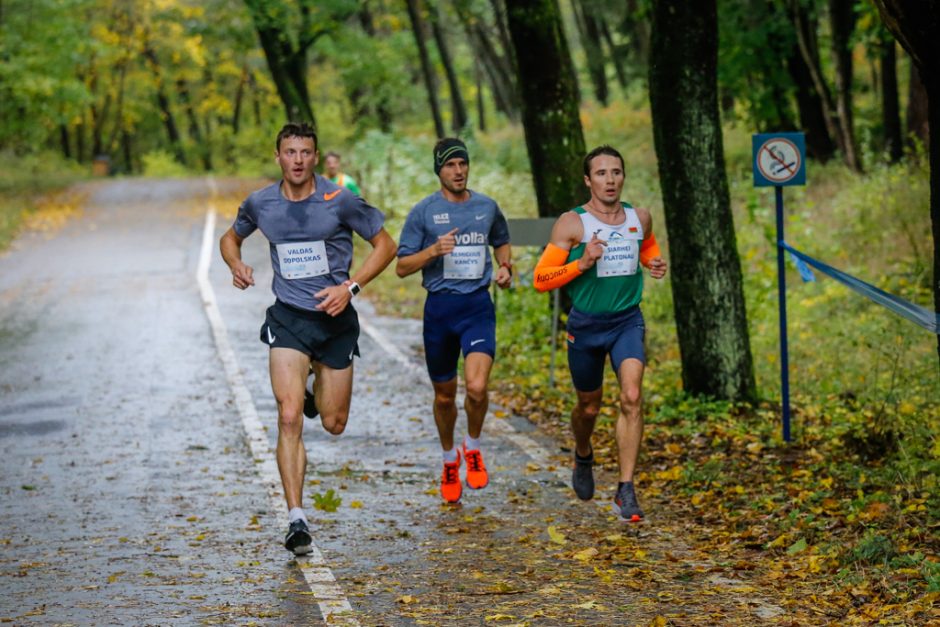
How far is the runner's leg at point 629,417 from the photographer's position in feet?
25.7

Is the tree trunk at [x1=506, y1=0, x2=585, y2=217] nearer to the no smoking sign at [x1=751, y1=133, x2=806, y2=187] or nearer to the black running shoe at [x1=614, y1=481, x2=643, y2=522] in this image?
the no smoking sign at [x1=751, y1=133, x2=806, y2=187]

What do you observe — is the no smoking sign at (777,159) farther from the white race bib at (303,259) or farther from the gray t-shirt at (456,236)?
the white race bib at (303,259)

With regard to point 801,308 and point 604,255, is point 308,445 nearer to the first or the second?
point 604,255

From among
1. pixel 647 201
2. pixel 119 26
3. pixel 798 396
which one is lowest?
pixel 798 396

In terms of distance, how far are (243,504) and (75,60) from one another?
122ft

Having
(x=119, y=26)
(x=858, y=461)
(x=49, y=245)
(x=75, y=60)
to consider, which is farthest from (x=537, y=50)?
(x=119, y=26)

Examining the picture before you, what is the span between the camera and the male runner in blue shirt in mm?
8484

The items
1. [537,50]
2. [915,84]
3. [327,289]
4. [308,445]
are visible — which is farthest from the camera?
[915,84]

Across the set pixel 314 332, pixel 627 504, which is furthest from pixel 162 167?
pixel 627 504

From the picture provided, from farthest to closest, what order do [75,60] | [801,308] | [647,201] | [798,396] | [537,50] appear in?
[75,60] → [647,201] → [801,308] → [537,50] → [798,396]

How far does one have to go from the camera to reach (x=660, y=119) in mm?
10922

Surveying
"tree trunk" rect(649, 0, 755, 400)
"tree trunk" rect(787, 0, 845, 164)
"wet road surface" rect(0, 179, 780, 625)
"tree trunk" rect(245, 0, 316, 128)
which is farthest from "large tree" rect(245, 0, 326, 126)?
"tree trunk" rect(649, 0, 755, 400)

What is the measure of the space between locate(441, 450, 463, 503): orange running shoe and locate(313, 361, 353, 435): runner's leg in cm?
110

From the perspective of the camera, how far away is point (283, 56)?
40.8 m
